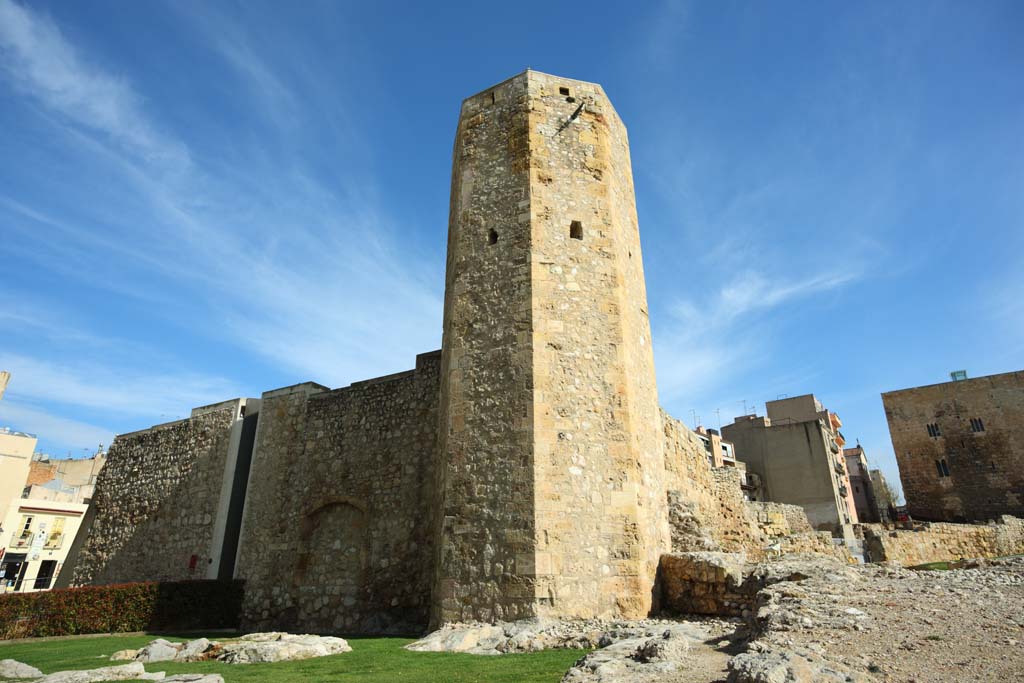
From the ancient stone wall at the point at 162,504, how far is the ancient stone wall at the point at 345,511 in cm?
242

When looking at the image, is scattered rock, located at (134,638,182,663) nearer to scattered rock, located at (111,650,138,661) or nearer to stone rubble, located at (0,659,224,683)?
scattered rock, located at (111,650,138,661)

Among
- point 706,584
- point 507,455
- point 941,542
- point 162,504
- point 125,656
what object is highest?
point 162,504

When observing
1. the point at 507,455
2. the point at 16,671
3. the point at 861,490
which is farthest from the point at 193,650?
the point at 861,490

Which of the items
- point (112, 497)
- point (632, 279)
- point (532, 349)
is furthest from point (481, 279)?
point (112, 497)

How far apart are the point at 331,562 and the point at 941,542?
20.7 meters

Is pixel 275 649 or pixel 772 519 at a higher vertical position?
pixel 772 519

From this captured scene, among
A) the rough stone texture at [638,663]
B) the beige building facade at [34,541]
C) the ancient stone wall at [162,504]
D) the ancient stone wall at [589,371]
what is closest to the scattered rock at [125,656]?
the ancient stone wall at [589,371]

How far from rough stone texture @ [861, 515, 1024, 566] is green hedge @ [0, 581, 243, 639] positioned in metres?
18.5

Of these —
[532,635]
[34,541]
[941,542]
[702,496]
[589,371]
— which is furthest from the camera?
[34,541]

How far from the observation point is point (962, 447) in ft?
110

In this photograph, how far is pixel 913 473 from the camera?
35.1 m

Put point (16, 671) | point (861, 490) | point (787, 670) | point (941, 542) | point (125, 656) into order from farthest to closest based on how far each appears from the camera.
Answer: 1. point (861, 490)
2. point (941, 542)
3. point (125, 656)
4. point (16, 671)
5. point (787, 670)

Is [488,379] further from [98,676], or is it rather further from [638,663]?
[98,676]

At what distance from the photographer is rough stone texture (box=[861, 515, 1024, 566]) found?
1842cm
